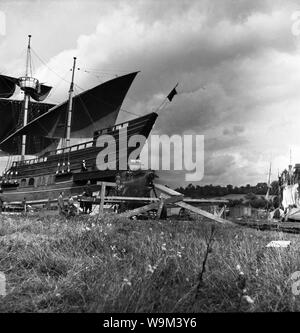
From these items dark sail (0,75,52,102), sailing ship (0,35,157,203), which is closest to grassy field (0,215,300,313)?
sailing ship (0,35,157,203)

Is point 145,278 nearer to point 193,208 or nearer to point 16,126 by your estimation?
point 193,208

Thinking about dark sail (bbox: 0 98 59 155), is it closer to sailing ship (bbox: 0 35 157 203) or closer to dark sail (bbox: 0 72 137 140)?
sailing ship (bbox: 0 35 157 203)

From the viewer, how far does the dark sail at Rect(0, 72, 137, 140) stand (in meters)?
50.4

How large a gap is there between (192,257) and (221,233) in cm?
270

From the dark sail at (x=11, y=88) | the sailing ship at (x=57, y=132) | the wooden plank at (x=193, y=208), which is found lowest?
the wooden plank at (x=193, y=208)

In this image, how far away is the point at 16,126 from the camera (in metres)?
62.2

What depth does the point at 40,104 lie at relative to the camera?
64.5 m

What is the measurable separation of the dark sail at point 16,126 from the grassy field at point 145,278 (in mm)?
54620

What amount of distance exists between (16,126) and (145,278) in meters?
62.6

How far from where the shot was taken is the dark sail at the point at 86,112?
50375mm

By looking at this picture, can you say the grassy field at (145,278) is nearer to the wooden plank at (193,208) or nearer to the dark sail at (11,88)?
the wooden plank at (193,208)

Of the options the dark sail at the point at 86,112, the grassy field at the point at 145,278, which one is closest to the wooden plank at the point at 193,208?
the grassy field at the point at 145,278
